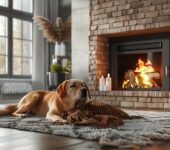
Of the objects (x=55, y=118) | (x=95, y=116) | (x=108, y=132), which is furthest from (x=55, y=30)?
(x=108, y=132)

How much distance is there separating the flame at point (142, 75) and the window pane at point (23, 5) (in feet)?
9.25

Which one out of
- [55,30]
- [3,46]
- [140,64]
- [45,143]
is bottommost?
[45,143]

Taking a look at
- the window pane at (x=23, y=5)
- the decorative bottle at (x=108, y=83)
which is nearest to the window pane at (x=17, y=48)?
the window pane at (x=23, y=5)

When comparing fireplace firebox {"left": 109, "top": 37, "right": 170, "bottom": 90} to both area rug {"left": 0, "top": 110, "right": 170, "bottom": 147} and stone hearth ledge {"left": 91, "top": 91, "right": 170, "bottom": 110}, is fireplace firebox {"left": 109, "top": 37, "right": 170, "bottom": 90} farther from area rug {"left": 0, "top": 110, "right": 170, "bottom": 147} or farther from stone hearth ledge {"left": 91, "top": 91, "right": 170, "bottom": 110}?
area rug {"left": 0, "top": 110, "right": 170, "bottom": 147}

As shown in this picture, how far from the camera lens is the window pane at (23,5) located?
237 inches

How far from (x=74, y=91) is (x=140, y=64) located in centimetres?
207

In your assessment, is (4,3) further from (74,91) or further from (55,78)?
(74,91)

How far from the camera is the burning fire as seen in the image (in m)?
4.15

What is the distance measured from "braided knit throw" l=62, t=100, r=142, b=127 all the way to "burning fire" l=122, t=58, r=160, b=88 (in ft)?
5.79

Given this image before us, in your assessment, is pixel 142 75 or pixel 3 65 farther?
pixel 3 65

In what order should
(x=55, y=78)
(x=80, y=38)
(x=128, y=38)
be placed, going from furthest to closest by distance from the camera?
(x=55, y=78)
(x=80, y=38)
(x=128, y=38)

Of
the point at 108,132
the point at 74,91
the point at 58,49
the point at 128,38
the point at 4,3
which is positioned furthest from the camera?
the point at 4,3

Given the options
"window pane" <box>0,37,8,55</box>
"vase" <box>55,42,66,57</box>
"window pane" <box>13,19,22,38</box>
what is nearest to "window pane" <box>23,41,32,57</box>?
"window pane" <box>13,19,22,38</box>

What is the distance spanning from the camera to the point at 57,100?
8.14ft
